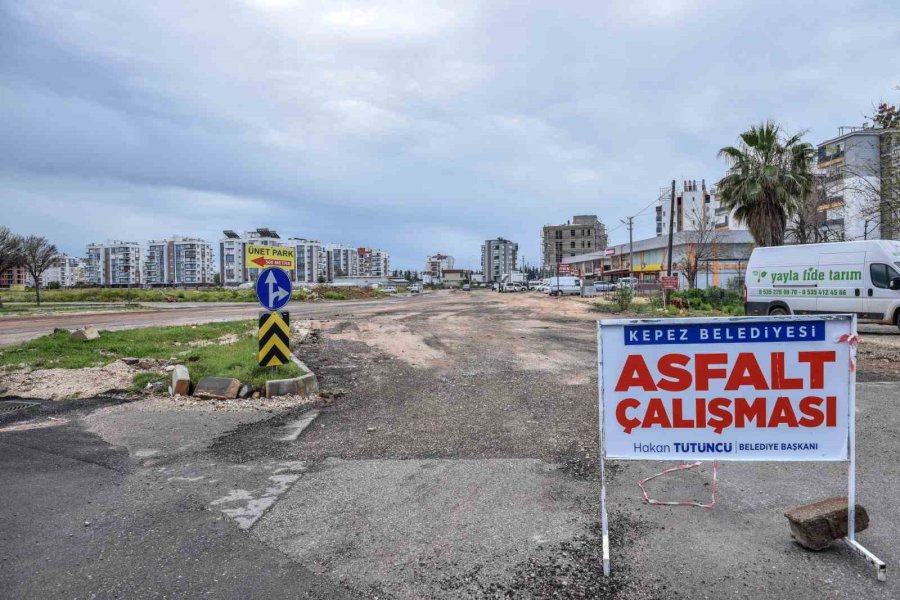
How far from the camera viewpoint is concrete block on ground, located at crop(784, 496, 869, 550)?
10.9 ft

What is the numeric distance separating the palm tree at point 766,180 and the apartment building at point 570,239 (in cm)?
11648

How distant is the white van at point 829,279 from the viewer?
50.2 feet

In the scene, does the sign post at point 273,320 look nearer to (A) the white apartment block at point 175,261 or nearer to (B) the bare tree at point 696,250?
(B) the bare tree at point 696,250

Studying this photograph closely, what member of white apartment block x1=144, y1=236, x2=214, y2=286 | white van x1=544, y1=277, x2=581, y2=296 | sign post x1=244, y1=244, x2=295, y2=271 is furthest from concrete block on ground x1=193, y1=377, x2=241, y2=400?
white apartment block x1=144, y1=236, x2=214, y2=286

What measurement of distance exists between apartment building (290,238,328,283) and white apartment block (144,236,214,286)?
32.0 m

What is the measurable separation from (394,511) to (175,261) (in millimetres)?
179679

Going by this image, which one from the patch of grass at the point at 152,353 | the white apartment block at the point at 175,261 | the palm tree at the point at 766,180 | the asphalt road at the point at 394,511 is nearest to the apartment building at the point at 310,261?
the white apartment block at the point at 175,261

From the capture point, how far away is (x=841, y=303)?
52.5 feet

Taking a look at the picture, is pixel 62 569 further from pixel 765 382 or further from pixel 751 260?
pixel 751 260

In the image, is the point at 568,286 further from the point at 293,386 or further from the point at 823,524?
the point at 823,524

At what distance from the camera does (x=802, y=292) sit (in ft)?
55.9

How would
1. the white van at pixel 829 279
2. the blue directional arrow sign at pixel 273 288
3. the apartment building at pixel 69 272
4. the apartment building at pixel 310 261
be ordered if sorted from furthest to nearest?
the apartment building at pixel 69 272
the apartment building at pixel 310 261
the white van at pixel 829 279
the blue directional arrow sign at pixel 273 288

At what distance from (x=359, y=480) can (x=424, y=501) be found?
2.63 ft

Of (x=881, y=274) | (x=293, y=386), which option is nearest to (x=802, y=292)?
(x=881, y=274)
